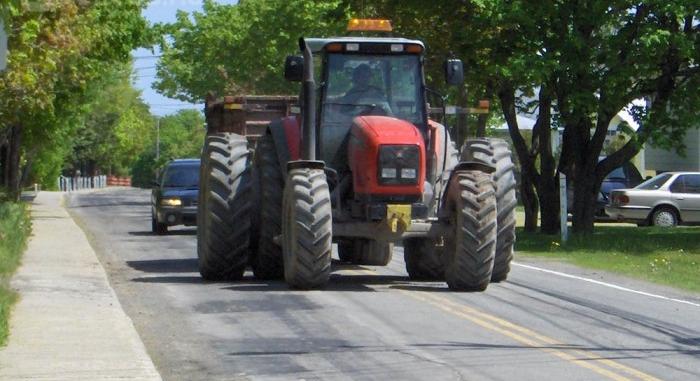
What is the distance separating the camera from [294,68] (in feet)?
57.5

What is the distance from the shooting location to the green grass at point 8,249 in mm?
13639

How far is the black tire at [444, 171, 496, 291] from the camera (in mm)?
16359

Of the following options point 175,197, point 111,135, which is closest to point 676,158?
point 175,197

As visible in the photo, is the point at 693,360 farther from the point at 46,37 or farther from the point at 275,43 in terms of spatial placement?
the point at 275,43

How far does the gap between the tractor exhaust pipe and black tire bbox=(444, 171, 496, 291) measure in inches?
72.9

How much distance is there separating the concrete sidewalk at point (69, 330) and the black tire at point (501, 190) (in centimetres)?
497

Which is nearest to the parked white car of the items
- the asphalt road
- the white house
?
the white house

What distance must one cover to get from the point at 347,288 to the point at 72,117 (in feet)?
110

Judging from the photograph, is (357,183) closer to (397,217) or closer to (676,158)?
(397,217)

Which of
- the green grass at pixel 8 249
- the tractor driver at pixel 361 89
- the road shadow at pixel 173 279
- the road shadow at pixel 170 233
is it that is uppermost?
the tractor driver at pixel 361 89

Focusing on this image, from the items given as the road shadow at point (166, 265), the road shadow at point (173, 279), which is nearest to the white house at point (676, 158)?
the road shadow at point (166, 265)

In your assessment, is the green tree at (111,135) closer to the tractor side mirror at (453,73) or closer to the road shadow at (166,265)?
the road shadow at (166,265)

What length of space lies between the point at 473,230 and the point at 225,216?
11.5 feet

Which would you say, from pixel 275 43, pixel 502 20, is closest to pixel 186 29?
pixel 275 43
